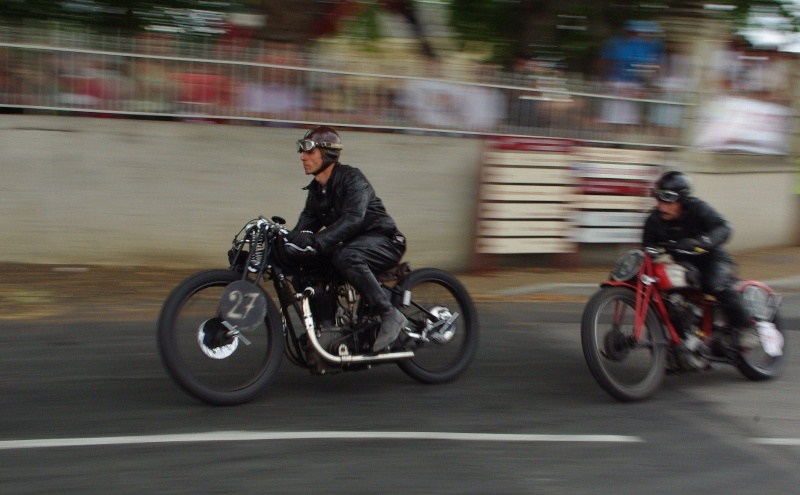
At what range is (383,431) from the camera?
481cm

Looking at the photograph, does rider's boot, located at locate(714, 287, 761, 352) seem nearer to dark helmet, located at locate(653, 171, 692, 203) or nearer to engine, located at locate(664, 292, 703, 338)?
engine, located at locate(664, 292, 703, 338)

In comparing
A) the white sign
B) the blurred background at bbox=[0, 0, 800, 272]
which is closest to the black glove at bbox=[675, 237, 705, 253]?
the blurred background at bbox=[0, 0, 800, 272]

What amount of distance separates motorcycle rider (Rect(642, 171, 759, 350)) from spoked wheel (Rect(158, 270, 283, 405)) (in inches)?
110

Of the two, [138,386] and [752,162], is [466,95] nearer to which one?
[752,162]

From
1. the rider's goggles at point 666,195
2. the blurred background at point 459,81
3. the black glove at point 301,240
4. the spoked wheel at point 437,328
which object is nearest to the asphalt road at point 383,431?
the spoked wheel at point 437,328

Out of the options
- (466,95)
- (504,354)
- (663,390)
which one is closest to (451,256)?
(466,95)

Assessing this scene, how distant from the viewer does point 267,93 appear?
9.64 metres

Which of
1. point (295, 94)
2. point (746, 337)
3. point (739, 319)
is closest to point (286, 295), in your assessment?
point (739, 319)

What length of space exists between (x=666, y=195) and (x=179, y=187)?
5.49 metres

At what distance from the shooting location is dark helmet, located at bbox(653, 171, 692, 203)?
580 cm

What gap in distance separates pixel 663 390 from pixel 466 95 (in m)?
5.44

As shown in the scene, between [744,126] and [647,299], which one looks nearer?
[647,299]

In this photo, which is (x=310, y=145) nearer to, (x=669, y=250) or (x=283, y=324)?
(x=283, y=324)

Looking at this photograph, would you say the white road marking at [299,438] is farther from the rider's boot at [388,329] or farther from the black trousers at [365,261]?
the black trousers at [365,261]
